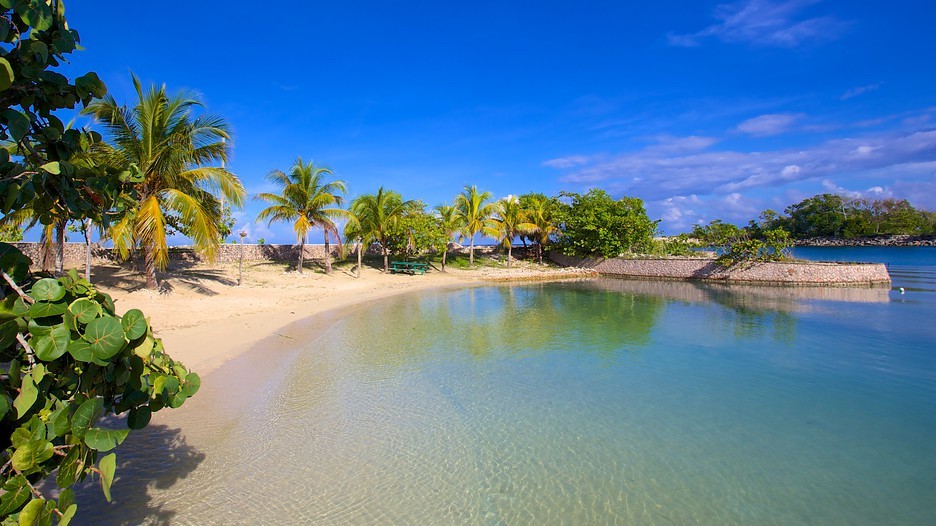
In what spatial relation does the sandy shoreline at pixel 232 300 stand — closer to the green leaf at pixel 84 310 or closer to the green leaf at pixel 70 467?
the green leaf at pixel 70 467

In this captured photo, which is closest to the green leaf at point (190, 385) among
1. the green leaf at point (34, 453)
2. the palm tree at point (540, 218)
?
the green leaf at point (34, 453)

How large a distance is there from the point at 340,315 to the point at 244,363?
6.56 meters

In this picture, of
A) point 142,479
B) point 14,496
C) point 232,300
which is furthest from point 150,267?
point 14,496

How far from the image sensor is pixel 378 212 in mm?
28156

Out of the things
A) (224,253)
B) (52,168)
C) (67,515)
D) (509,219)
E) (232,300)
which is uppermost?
(509,219)

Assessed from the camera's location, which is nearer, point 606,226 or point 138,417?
point 138,417

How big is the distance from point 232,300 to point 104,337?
15.5 meters

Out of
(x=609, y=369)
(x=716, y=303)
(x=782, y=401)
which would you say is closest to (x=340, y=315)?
(x=609, y=369)

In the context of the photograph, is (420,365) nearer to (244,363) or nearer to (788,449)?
(244,363)

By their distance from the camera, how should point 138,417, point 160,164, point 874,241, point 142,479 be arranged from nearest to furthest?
point 138,417, point 142,479, point 160,164, point 874,241

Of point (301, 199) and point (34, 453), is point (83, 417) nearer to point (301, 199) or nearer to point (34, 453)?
point (34, 453)

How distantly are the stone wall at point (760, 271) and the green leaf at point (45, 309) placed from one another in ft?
113

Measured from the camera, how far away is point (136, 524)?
14.1 feet

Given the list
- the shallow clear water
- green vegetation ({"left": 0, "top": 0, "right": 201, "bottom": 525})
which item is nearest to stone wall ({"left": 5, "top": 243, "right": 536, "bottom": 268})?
the shallow clear water
